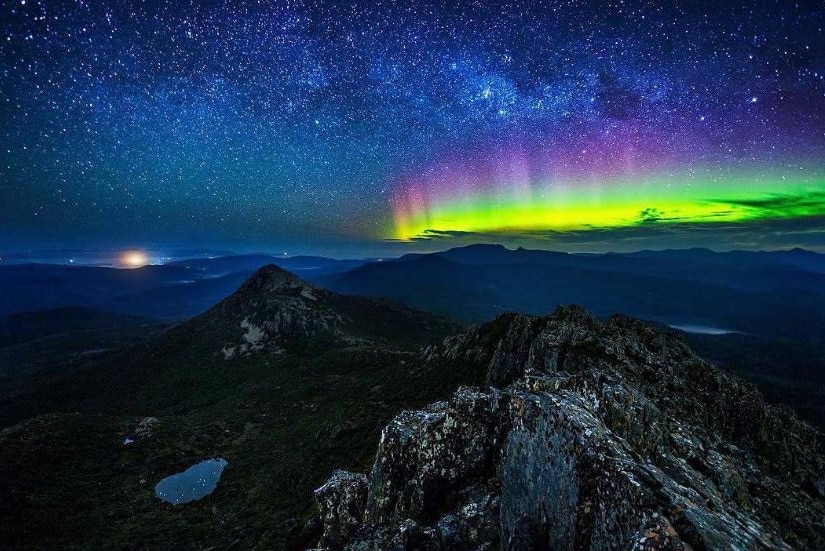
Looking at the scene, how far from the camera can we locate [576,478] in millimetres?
15906

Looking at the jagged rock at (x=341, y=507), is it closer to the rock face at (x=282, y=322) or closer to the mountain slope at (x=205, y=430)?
the mountain slope at (x=205, y=430)

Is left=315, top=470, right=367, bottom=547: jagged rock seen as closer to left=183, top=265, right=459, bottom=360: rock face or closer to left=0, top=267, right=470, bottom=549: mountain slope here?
left=0, top=267, right=470, bottom=549: mountain slope

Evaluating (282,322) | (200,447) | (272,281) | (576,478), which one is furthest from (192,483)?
(272,281)

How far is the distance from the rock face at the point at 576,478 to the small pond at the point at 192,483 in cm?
5044

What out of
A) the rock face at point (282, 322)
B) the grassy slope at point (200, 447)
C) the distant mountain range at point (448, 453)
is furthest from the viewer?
the rock face at point (282, 322)

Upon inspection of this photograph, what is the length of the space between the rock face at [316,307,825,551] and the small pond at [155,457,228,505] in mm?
50436

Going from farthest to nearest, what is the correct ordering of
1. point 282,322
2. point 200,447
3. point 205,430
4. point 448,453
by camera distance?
point 282,322
point 205,430
point 200,447
point 448,453

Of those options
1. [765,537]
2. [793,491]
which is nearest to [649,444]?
[765,537]

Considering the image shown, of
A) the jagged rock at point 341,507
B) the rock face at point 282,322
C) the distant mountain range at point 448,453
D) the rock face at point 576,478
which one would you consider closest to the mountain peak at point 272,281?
the rock face at point 282,322

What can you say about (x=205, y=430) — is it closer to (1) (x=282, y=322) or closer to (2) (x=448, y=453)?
(1) (x=282, y=322)

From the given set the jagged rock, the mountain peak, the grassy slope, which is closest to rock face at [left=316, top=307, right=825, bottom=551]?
the jagged rock

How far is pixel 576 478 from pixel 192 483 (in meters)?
75.2

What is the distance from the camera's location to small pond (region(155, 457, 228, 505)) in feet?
202

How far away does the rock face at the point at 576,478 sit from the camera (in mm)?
13797
